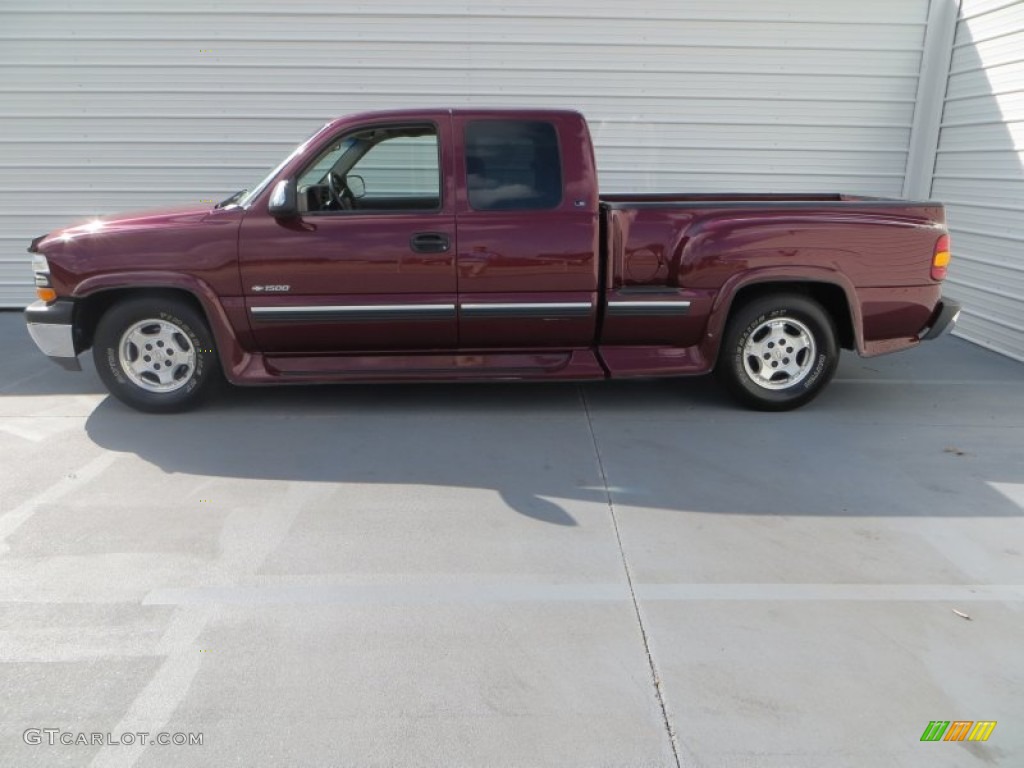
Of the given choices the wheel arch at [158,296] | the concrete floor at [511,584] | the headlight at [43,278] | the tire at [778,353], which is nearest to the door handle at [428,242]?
the concrete floor at [511,584]

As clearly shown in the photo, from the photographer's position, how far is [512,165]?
505 cm

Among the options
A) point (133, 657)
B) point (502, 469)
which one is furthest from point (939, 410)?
point (133, 657)

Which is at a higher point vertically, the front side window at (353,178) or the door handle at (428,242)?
the front side window at (353,178)

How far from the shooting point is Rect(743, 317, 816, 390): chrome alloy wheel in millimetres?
5328

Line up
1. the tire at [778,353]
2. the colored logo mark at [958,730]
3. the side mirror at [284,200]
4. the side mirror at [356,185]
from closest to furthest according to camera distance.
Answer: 1. the colored logo mark at [958,730]
2. the side mirror at [284,200]
3. the tire at [778,353]
4. the side mirror at [356,185]

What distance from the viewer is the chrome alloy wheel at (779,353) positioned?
533 centimetres

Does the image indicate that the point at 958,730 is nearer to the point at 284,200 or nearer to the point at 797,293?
the point at 797,293

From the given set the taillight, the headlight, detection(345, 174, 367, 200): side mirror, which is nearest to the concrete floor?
the headlight

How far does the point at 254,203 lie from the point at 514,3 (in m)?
4.22

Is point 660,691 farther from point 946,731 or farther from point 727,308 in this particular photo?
point 727,308

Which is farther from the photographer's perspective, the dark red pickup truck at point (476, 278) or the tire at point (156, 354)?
the tire at point (156, 354)

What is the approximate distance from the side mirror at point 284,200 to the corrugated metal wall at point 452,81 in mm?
3615

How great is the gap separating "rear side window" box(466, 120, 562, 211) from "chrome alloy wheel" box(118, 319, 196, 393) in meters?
Answer: 2.10

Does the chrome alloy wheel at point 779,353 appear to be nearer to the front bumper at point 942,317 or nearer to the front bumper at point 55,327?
the front bumper at point 942,317
